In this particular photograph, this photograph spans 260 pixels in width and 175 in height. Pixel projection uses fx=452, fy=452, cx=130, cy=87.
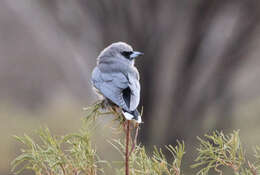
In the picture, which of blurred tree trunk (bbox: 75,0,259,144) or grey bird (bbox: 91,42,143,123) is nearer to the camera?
grey bird (bbox: 91,42,143,123)

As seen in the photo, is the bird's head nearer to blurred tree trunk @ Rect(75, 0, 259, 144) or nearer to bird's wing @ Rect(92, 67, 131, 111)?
bird's wing @ Rect(92, 67, 131, 111)

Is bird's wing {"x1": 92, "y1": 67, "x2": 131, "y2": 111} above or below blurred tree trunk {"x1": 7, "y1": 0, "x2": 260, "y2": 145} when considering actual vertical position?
above

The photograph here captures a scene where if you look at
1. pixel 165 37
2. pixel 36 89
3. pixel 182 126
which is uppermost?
pixel 165 37

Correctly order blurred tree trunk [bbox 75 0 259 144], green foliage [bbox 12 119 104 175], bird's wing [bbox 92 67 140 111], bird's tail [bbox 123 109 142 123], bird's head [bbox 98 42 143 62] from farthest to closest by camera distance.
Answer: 1. blurred tree trunk [bbox 75 0 259 144]
2. bird's head [bbox 98 42 143 62]
3. bird's wing [bbox 92 67 140 111]
4. bird's tail [bbox 123 109 142 123]
5. green foliage [bbox 12 119 104 175]

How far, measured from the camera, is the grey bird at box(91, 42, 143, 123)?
0.97 meters

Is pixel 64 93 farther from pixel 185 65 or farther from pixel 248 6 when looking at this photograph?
pixel 248 6

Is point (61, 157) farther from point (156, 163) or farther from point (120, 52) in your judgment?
point (120, 52)

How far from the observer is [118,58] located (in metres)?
1.33

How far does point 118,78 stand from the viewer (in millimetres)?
1184

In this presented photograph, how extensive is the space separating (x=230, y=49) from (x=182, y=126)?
0.71m

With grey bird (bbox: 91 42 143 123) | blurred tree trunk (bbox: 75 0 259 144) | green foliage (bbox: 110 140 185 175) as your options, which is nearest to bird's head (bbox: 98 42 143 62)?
grey bird (bbox: 91 42 143 123)

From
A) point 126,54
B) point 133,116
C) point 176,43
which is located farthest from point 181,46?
point 133,116

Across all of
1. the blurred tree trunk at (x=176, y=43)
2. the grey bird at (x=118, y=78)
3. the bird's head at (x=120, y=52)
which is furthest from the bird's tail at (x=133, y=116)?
the blurred tree trunk at (x=176, y=43)

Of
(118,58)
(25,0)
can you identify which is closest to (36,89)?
(25,0)
